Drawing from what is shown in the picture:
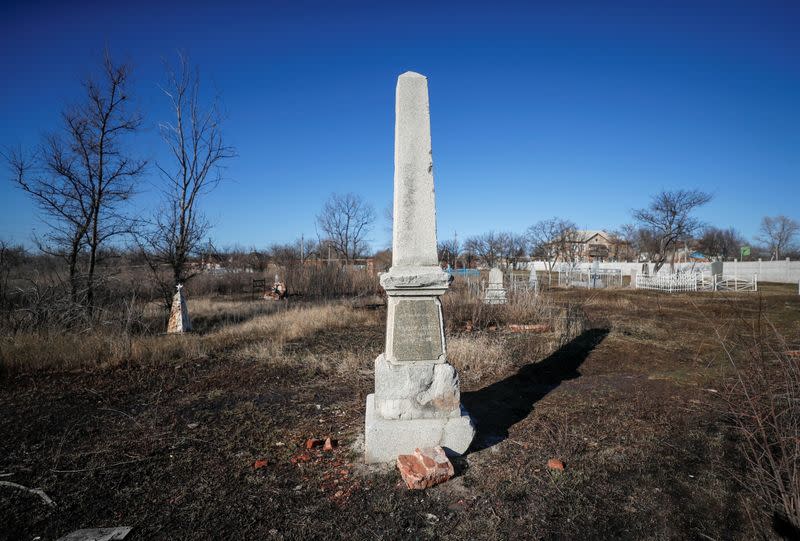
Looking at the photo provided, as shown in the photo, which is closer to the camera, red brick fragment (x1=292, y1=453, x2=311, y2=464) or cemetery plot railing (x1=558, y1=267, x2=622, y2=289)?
red brick fragment (x1=292, y1=453, x2=311, y2=464)

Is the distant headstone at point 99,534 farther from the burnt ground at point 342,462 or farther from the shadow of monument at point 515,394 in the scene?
the shadow of monument at point 515,394

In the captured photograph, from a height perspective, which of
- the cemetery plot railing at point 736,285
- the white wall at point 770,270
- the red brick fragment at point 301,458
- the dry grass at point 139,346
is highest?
the white wall at point 770,270

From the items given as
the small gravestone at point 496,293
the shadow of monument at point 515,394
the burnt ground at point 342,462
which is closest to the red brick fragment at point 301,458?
the burnt ground at point 342,462

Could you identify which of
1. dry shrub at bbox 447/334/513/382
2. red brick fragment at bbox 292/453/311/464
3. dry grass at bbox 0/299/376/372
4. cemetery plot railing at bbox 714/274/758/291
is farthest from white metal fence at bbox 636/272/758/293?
red brick fragment at bbox 292/453/311/464

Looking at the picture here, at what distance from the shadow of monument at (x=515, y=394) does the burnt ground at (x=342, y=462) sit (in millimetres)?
36

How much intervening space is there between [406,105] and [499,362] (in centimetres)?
437

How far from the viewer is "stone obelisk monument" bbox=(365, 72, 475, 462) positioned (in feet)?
11.1

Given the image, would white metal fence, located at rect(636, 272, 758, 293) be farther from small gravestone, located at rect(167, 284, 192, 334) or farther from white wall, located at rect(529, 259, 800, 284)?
small gravestone, located at rect(167, 284, 192, 334)

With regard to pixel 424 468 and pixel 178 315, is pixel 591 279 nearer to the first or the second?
pixel 178 315

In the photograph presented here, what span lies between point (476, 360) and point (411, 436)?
322 centimetres

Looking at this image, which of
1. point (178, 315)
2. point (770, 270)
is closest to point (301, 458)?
point (178, 315)

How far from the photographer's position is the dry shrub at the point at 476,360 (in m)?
6.16

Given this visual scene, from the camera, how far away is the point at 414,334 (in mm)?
3471

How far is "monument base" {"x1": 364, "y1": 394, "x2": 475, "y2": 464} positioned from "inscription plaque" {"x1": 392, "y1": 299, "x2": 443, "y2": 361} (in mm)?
542
